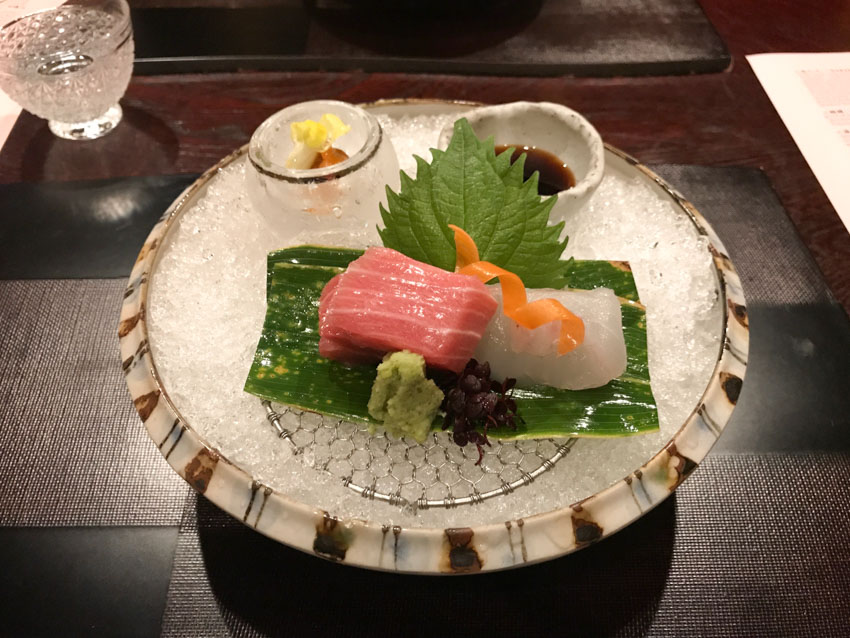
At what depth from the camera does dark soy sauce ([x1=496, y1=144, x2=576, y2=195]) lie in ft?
5.74

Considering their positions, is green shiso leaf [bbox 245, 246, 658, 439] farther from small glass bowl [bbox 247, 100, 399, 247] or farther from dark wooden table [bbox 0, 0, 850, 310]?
dark wooden table [bbox 0, 0, 850, 310]

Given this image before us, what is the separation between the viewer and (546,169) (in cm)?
180

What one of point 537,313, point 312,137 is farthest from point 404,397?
point 312,137

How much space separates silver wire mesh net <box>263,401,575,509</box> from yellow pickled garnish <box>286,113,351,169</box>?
745 mm

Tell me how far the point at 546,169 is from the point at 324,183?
72 centimetres

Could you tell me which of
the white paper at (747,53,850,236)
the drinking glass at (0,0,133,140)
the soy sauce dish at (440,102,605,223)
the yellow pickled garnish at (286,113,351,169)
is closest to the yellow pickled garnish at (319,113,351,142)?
the yellow pickled garnish at (286,113,351,169)

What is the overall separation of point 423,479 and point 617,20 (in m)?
2.52

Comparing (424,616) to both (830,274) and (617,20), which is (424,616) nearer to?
(830,274)

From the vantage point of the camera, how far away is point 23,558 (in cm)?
132

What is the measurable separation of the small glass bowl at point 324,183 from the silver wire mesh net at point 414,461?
0.57 meters

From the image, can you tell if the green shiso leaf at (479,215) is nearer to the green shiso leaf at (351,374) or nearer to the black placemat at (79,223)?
the green shiso leaf at (351,374)

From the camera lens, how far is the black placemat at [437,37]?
2.52 meters

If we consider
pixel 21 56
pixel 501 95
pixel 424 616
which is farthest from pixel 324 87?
pixel 424 616

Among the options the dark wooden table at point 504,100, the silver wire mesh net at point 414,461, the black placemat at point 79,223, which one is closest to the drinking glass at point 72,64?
the dark wooden table at point 504,100
